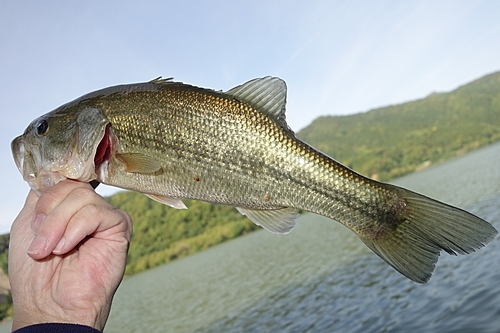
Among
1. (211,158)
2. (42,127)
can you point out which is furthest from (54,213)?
(211,158)

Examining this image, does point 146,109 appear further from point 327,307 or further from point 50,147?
point 327,307

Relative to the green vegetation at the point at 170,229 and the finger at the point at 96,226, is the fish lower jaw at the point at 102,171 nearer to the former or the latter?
the finger at the point at 96,226

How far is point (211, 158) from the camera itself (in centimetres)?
340

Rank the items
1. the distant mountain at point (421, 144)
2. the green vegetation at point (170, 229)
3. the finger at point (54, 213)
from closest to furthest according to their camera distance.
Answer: the finger at point (54, 213), the green vegetation at point (170, 229), the distant mountain at point (421, 144)

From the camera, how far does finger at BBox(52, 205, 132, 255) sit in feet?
9.12

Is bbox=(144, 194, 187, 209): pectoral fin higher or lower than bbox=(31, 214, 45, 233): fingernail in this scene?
higher

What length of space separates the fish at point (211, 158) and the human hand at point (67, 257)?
0.37m

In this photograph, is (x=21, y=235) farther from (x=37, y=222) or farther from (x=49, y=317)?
(x=49, y=317)

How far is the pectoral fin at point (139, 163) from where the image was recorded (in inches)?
131

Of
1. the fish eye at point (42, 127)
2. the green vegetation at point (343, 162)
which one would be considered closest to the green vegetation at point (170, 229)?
the green vegetation at point (343, 162)

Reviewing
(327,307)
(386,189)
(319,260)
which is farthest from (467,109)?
(386,189)

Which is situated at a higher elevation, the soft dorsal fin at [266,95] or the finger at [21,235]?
the soft dorsal fin at [266,95]

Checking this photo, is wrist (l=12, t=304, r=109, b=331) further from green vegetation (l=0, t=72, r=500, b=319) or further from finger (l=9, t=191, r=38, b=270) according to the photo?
green vegetation (l=0, t=72, r=500, b=319)

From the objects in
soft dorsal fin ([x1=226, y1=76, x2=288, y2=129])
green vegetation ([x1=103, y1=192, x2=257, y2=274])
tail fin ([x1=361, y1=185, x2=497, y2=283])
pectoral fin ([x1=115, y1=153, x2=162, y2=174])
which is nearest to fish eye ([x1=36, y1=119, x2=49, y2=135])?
pectoral fin ([x1=115, y1=153, x2=162, y2=174])
